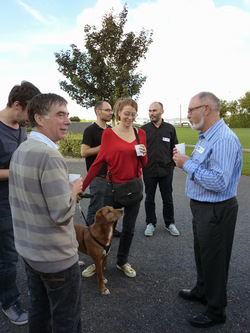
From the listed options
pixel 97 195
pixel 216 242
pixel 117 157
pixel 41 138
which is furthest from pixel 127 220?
pixel 41 138

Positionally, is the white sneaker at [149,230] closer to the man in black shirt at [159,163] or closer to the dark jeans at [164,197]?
the man in black shirt at [159,163]

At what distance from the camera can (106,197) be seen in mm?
3438

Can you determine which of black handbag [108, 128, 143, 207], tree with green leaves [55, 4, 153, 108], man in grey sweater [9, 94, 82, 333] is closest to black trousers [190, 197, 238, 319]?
black handbag [108, 128, 143, 207]

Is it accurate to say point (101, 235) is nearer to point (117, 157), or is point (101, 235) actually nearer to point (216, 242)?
point (117, 157)

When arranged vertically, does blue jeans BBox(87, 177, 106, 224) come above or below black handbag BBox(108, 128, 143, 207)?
below

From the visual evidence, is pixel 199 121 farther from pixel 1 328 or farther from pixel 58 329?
pixel 1 328

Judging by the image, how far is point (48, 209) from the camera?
149cm

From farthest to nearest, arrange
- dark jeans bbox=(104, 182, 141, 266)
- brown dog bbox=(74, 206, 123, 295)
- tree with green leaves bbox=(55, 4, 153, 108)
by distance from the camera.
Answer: tree with green leaves bbox=(55, 4, 153, 108)
dark jeans bbox=(104, 182, 141, 266)
brown dog bbox=(74, 206, 123, 295)

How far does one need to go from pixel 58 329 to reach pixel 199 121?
2115mm

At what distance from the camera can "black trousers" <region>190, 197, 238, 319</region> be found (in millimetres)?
2334

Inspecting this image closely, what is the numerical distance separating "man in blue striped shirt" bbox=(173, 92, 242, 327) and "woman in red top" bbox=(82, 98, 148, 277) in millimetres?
832

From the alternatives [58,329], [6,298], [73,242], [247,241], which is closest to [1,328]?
[6,298]

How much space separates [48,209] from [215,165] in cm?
150

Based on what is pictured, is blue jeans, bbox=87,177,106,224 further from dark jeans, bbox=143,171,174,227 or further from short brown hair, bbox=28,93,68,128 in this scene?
short brown hair, bbox=28,93,68,128
